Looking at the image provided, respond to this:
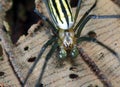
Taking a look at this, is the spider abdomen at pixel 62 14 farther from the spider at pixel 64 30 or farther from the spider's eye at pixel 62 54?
the spider's eye at pixel 62 54

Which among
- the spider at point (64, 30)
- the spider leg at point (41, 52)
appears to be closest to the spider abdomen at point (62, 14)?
the spider at point (64, 30)

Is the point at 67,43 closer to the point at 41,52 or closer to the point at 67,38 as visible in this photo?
the point at 67,38

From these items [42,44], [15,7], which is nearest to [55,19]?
[42,44]

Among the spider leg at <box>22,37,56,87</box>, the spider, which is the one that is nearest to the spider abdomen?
the spider

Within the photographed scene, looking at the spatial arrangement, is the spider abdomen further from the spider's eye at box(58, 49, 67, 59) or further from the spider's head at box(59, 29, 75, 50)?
the spider's eye at box(58, 49, 67, 59)

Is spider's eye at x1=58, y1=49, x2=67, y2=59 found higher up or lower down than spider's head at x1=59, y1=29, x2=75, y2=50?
lower down

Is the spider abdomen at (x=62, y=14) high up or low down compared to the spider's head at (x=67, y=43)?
up

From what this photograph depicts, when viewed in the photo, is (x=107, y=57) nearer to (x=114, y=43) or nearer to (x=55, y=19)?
(x=114, y=43)

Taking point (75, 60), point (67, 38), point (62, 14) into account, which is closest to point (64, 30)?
point (67, 38)
